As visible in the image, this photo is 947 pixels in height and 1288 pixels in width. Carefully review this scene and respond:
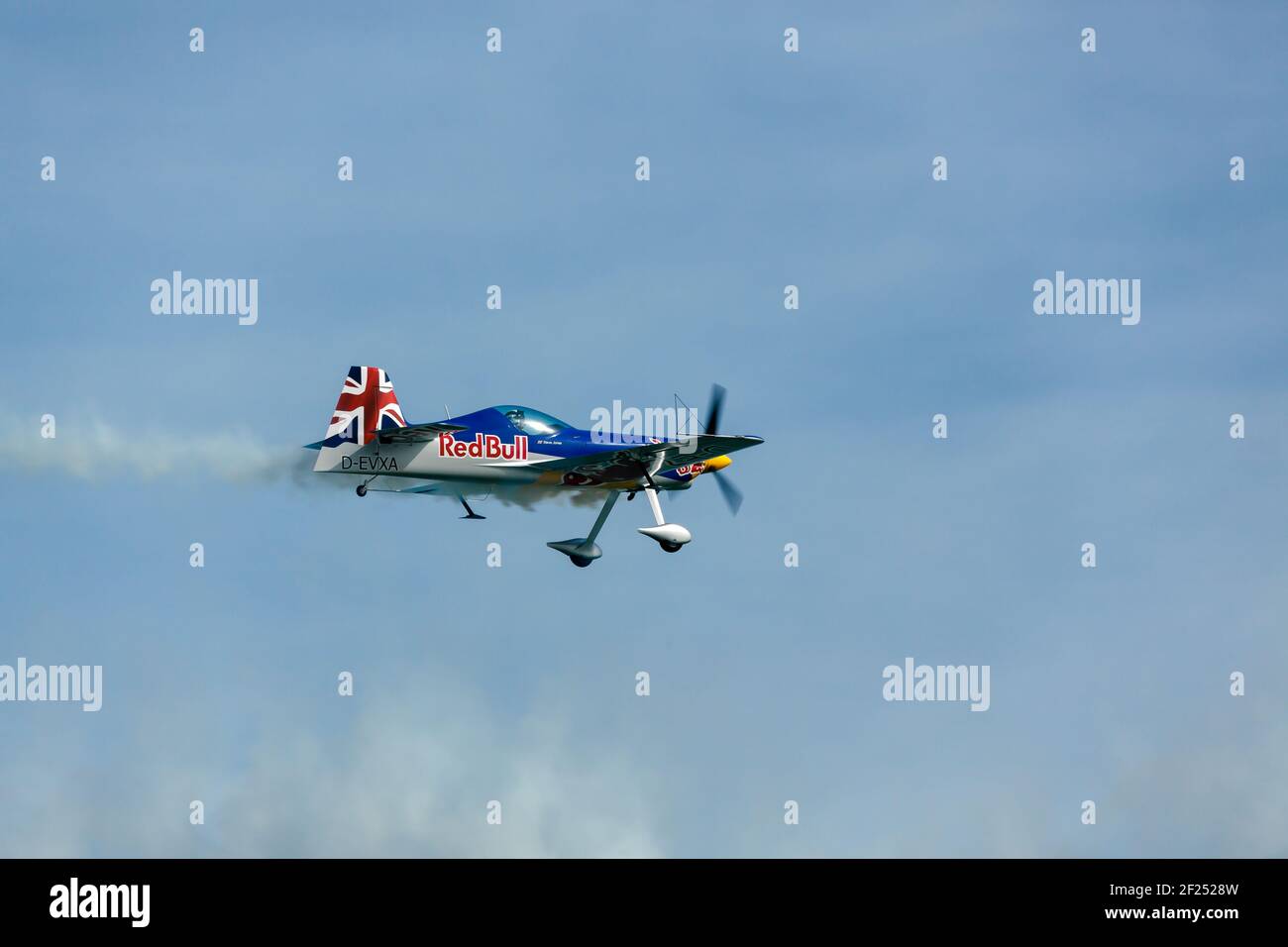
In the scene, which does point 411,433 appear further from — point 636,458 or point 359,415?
point 636,458

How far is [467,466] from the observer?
2226 inches

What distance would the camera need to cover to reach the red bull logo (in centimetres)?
5606

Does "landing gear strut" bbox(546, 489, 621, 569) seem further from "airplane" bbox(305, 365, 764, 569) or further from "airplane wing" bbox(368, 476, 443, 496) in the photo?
"airplane wing" bbox(368, 476, 443, 496)

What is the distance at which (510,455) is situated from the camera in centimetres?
5712

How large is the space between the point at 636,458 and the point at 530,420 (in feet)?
10.8

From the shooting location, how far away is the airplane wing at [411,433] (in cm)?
5491

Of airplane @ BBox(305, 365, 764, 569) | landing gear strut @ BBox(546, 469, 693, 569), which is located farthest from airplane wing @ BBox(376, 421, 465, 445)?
landing gear strut @ BBox(546, 469, 693, 569)

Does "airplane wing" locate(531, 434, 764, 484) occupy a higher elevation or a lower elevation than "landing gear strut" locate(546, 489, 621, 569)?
higher

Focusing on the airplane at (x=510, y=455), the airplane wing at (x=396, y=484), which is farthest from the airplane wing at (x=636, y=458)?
the airplane wing at (x=396, y=484)

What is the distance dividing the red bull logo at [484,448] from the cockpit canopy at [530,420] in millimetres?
310

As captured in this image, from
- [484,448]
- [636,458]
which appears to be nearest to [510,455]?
[484,448]

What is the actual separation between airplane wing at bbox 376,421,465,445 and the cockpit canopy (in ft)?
6.88
